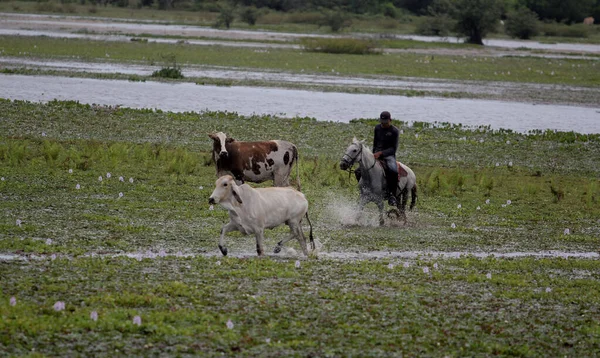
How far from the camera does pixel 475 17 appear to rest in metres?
86.9

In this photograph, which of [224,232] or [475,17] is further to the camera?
[475,17]

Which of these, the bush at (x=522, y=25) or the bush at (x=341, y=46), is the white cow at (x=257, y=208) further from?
the bush at (x=522, y=25)

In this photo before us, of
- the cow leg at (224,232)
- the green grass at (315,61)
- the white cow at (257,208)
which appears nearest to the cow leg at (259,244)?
the white cow at (257,208)

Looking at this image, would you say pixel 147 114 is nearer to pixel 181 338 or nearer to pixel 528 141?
pixel 528 141

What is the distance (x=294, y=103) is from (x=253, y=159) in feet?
75.3

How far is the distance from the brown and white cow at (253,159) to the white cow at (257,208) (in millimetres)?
3802

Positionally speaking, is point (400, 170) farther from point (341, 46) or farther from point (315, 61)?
point (341, 46)

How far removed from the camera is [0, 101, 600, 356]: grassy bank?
36.2ft

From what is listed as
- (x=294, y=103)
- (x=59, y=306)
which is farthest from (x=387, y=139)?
(x=294, y=103)

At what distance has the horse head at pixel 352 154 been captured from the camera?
63.1ft

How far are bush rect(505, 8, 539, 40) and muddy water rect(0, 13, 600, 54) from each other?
1.90 metres

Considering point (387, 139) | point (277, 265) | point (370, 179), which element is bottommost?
point (277, 265)

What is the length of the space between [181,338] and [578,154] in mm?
23140

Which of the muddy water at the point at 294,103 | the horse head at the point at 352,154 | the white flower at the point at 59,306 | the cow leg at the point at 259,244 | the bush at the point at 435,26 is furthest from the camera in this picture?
the bush at the point at 435,26
